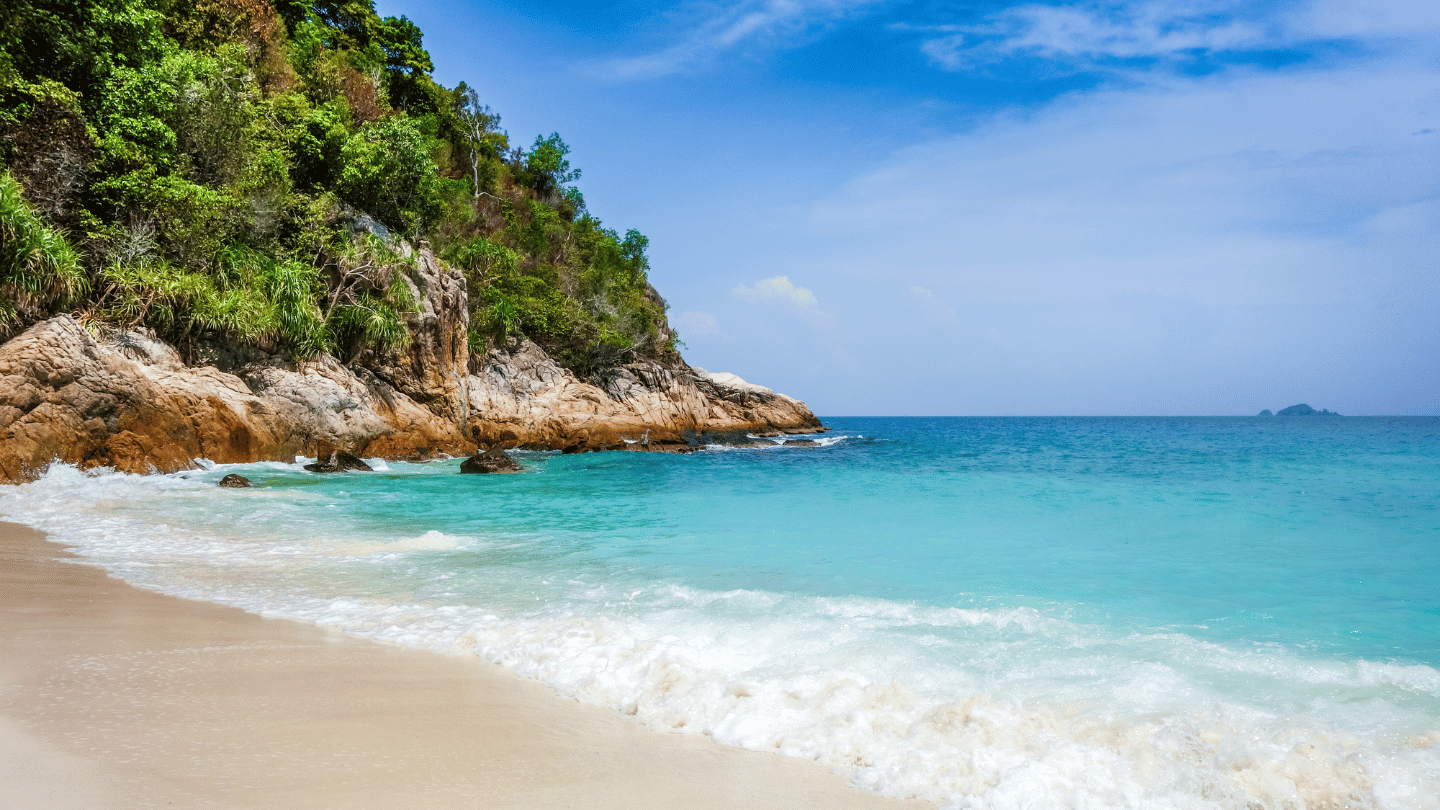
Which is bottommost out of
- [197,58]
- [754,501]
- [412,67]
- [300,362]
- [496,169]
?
[754,501]

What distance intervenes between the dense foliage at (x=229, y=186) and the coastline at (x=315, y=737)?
1277cm

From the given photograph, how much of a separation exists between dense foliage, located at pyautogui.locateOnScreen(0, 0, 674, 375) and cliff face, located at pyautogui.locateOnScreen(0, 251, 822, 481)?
0.93m

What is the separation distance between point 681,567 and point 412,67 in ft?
118

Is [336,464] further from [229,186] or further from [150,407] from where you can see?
[229,186]

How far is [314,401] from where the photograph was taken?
1839 centimetres

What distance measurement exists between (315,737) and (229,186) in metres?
19.7

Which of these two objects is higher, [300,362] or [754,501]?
[300,362]

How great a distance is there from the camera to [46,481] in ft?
38.3

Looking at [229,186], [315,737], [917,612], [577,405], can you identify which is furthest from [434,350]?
[315,737]

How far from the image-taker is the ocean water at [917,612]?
341cm

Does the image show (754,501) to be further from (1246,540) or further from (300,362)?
(300,362)

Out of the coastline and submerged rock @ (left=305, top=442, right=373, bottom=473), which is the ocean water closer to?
the coastline

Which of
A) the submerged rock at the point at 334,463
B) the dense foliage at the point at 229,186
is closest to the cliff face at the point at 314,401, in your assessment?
the submerged rock at the point at 334,463

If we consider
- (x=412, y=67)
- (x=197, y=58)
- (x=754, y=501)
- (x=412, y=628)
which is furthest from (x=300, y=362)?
(x=412, y=67)
